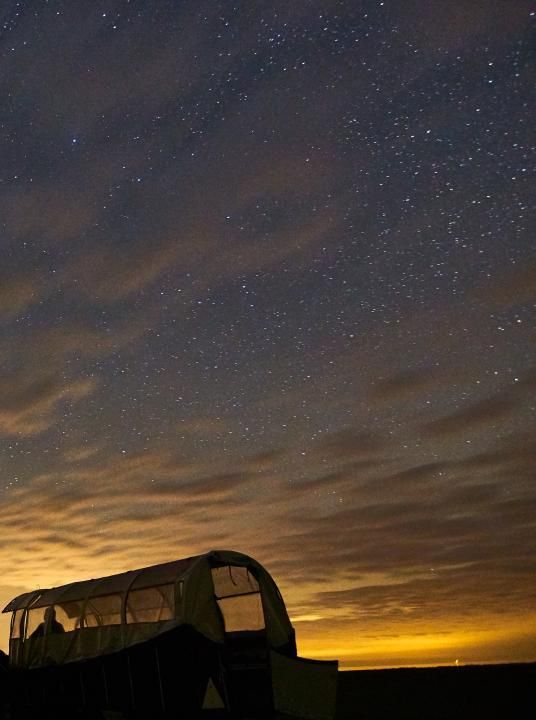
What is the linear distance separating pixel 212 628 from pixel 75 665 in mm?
4889

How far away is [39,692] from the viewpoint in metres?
20.5

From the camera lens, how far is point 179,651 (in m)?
17.8

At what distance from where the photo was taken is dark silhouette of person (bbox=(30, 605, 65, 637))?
2142 centimetres

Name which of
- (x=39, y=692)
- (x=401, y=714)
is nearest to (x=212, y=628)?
(x=39, y=692)

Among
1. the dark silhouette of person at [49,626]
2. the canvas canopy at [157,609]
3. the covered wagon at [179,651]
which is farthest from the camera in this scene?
the dark silhouette of person at [49,626]

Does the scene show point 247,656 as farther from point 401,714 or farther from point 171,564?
point 401,714

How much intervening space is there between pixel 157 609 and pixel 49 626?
435cm

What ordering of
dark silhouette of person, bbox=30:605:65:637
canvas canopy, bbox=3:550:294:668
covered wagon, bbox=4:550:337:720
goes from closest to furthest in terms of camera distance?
covered wagon, bbox=4:550:337:720
canvas canopy, bbox=3:550:294:668
dark silhouette of person, bbox=30:605:65:637

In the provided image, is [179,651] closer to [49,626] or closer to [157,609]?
[157,609]

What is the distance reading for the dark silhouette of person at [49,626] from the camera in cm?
2142

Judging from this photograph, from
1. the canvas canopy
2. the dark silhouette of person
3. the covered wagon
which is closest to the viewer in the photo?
the covered wagon

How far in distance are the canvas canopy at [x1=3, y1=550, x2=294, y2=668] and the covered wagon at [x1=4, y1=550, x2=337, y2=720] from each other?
0.09 ft

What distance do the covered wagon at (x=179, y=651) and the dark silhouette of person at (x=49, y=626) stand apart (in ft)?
0.17

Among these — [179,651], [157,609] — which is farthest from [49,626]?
[179,651]
